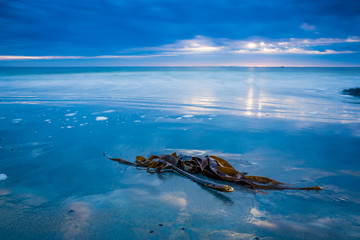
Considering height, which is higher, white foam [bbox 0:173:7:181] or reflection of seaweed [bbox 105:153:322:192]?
reflection of seaweed [bbox 105:153:322:192]

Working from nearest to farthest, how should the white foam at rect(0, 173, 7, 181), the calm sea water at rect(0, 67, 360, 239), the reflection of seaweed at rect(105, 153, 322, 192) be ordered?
the calm sea water at rect(0, 67, 360, 239)
the reflection of seaweed at rect(105, 153, 322, 192)
the white foam at rect(0, 173, 7, 181)

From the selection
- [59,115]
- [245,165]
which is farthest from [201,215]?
[59,115]

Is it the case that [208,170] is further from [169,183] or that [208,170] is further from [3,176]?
[3,176]

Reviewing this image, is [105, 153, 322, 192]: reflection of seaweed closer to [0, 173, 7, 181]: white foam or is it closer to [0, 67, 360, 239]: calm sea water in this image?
[0, 67, 360, 239]: calm sea water

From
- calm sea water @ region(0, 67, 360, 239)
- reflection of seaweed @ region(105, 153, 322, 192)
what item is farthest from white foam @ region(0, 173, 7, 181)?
reflection of seaweed @ region(105, 153, 322, 192)

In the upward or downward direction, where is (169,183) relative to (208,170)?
downward

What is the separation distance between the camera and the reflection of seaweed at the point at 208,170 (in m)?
3.08

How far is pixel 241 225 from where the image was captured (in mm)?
2281

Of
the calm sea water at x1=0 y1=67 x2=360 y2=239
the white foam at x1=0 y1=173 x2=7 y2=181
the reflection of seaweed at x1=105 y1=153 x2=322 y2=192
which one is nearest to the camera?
the calm sea water at x1=0 y1=67 x2=360 y2=239

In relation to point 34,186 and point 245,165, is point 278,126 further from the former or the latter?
point 34,186

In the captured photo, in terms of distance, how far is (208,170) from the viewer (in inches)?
138

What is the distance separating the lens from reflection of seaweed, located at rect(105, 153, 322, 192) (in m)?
3.08

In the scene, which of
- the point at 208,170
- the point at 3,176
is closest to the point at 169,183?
the point at 208,170

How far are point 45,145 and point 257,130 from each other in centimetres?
507
